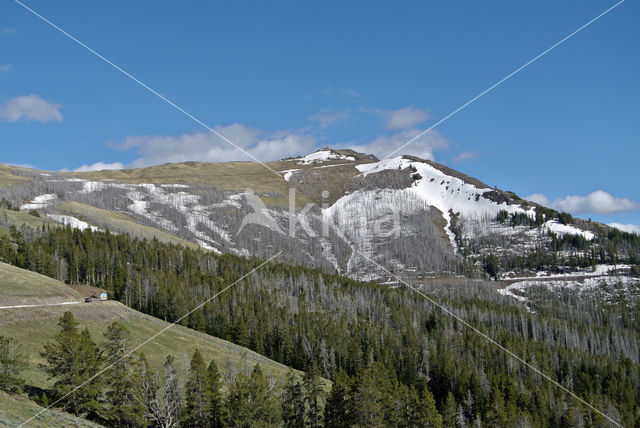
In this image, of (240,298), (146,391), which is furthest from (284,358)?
(146,391)

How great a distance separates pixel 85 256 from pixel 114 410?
94.3 meters

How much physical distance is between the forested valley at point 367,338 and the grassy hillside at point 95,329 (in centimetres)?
1107

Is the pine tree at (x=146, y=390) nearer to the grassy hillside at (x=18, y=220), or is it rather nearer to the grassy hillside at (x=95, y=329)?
the grassy hillside at (x=95, y=329)

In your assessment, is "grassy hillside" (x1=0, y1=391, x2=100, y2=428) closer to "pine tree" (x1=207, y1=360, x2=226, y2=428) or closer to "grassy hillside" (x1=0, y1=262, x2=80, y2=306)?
"pine tree" (x1=207, y1=360, x2=226, y2=428)

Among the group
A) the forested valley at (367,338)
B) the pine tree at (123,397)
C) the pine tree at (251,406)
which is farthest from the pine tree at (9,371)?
the pine tree at (251,406)

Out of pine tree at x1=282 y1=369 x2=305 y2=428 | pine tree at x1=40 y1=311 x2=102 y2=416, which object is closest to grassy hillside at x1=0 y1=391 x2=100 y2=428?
pine tree at x1=40 y1=311 x2=102 y2=416

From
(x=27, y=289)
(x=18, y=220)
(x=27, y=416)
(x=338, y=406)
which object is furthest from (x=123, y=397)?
(x=18, y=220)

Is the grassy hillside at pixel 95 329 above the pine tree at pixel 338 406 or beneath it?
above

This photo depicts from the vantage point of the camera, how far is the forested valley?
7406 cm

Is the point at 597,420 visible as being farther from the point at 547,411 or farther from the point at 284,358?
the point at 284,358

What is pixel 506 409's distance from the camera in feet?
288

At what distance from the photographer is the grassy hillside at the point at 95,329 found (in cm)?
7294

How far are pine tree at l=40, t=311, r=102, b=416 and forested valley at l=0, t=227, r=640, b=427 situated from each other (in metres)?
5.75

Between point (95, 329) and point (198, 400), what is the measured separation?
33014mm
